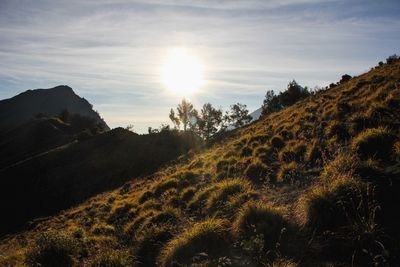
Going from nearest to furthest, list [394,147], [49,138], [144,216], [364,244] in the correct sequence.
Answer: [364,244], [394,147], [144,216], [49,138]

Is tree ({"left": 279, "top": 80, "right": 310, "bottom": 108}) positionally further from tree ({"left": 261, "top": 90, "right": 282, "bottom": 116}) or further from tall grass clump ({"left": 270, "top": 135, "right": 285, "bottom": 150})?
tall grass clump ({"left": 270, "top": 135, "right": 285, "bottom": 150})

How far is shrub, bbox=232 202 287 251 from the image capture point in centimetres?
770

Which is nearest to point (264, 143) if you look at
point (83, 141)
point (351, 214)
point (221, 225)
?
point (221, 225)

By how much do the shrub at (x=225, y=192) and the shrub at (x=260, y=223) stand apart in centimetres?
251

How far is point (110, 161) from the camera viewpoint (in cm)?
6762

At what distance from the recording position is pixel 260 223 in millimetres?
8070

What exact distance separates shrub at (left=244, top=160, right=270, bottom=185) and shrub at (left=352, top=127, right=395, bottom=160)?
3.80 meters

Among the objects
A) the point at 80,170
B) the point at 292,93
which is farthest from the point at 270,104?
the point at 80,170

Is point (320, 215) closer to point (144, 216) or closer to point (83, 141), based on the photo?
point (144, 216)

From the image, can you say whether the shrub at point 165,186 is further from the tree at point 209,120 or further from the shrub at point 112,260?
the tree at point 209,120

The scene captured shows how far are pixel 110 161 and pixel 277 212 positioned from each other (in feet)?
207

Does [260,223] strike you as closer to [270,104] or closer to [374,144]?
[374,144]

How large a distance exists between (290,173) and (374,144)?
3.04 metres

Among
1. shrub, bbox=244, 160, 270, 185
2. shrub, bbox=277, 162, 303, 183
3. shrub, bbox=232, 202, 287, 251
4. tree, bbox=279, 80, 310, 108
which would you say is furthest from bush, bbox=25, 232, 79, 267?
tree, bbox=279, 80, 310, 108
